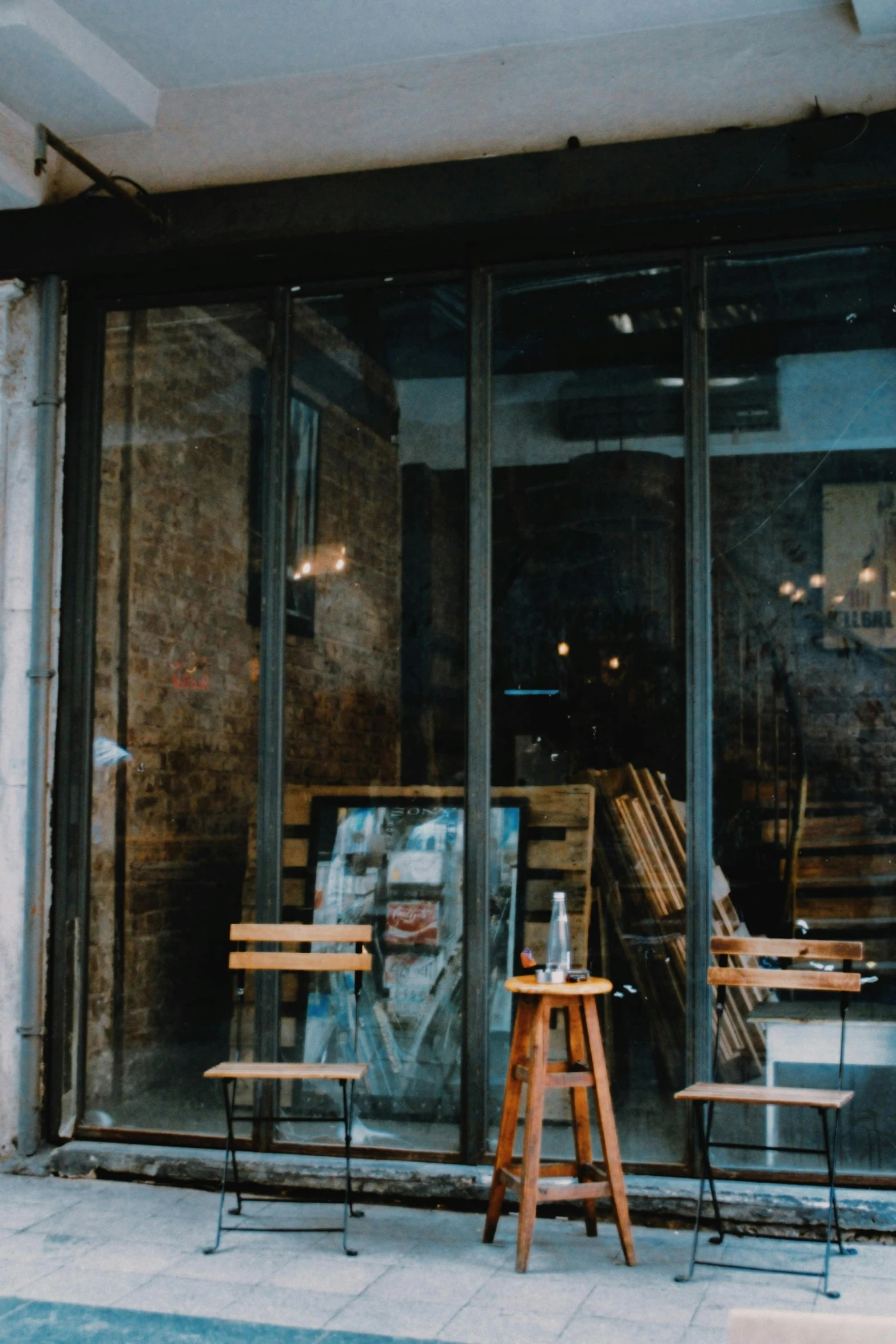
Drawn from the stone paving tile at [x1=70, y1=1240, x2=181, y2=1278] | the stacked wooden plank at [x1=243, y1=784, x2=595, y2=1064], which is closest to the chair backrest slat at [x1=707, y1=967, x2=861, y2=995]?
the stacked wooden plank at [x1=243, y1=784, x2=595, y2=1064]

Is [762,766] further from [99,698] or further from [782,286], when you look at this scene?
[99,698]

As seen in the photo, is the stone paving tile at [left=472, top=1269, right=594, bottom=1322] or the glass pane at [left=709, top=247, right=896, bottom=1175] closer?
the stone paving tile at [left=472, top=1269, right=594, bottom=1322]

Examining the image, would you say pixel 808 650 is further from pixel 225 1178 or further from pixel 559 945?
pixel 225 1178

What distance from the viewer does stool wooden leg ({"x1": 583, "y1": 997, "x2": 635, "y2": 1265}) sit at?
4.18 m

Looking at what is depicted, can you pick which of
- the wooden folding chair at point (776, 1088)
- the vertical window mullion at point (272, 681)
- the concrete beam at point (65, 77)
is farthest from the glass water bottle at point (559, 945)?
the concrete beam at point (65, 77)

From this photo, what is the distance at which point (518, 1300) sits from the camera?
153 inches

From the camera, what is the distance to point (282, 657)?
5277 mm

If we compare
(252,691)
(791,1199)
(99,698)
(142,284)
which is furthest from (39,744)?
(791,1199)

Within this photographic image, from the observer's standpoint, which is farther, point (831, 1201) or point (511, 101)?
point (511, 101)

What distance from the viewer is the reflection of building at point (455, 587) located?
4.78 metres

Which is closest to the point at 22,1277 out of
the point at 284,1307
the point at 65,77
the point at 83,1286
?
the point at 83,1286

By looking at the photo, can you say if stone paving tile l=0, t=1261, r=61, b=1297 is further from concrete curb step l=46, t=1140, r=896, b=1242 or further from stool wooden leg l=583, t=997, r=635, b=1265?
stool wooden leg l=583, t=997, r=635, b=1265

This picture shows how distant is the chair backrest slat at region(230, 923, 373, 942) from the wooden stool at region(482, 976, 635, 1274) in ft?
2.25

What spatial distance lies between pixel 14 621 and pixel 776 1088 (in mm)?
3371
